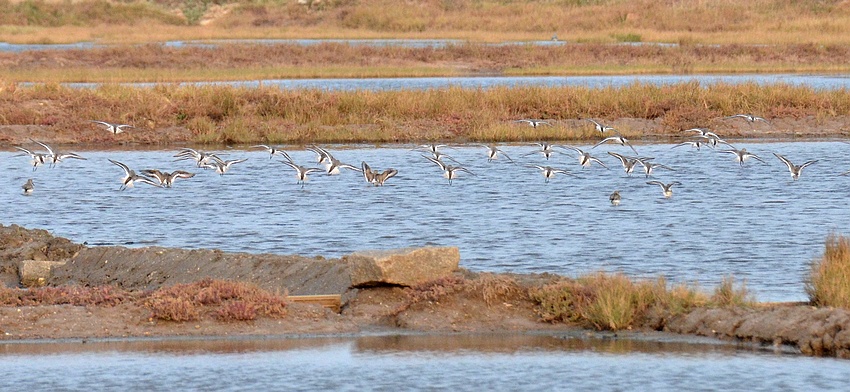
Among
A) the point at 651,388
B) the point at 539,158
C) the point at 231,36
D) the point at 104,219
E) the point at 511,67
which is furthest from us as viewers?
the point at 231,36

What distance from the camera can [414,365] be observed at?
1088 centimetres

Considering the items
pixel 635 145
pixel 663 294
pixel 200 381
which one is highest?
pixel 635 145

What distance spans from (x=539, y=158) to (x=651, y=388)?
20.4 meters

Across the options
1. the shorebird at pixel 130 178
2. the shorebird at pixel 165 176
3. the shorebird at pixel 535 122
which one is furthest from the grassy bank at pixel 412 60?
the shorebird at pixel 130 178

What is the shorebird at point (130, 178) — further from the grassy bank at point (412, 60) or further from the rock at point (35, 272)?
the grassy bank at point (412, 60)

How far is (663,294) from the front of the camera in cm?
1198

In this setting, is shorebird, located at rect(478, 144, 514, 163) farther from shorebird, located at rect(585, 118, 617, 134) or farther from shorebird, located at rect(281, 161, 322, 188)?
shorebird, located at rect(281, 161, 322, 188)

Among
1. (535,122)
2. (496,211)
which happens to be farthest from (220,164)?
(535,122)

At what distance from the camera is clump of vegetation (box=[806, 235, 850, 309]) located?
11695 mm

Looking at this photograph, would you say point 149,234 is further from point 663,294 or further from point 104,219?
point 663,294

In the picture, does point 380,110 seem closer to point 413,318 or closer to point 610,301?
point 413,318

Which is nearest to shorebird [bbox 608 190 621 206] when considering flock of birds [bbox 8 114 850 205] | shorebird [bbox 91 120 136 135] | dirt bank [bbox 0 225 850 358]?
flock of birds [bbox 8 114 850 205]

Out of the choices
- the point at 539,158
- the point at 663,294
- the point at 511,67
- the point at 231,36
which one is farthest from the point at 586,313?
the point at 231,36

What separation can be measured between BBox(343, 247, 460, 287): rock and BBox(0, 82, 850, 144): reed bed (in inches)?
829
